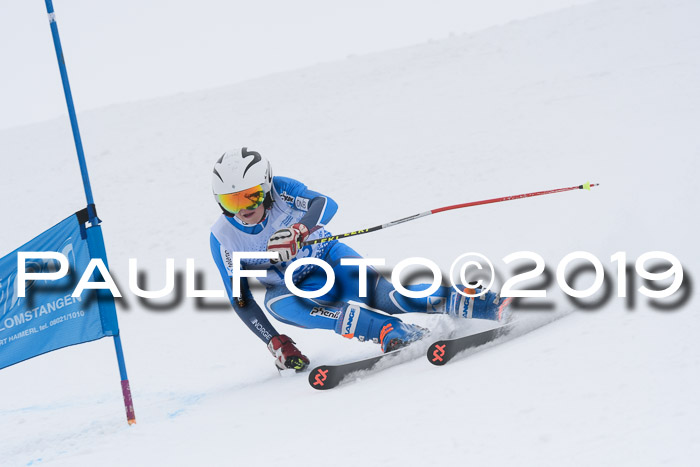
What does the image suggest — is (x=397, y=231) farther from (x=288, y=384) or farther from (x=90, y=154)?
(x=90, y=154)

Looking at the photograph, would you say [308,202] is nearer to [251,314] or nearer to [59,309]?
[251,314]

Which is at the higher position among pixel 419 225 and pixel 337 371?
pixel 419 225

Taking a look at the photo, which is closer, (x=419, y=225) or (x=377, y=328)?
(x=377, y=328)

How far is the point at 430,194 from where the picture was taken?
9320 millimetres

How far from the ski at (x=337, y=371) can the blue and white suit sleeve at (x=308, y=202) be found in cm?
78

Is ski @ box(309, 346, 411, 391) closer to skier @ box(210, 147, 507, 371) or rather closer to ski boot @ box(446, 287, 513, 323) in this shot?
skier @ box(210, 147, 507, 371)

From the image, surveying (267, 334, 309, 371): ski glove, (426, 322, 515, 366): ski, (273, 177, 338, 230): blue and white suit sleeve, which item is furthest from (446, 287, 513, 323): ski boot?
(267, 334, 309, 371): ski glove

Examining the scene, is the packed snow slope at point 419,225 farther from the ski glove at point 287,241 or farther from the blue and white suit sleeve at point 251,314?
the ski glove at point 287,241

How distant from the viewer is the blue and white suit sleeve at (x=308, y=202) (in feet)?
13.7

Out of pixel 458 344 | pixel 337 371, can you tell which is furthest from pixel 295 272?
pixel 458 344

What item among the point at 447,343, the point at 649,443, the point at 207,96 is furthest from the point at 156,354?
the point at 207,96

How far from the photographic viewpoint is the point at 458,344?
3.59 metres

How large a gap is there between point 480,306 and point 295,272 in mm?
1136

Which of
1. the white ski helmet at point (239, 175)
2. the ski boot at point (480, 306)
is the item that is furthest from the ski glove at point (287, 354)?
the ski boot at point (480, 306)
